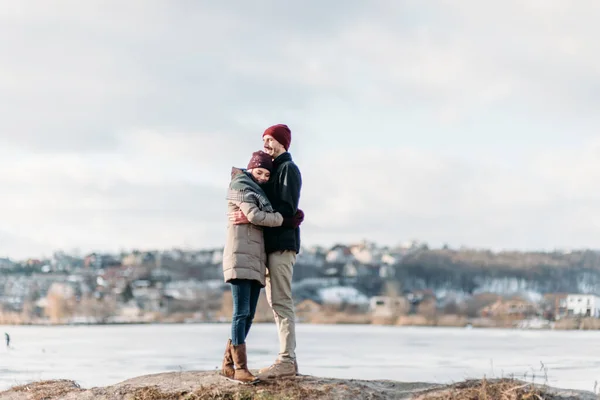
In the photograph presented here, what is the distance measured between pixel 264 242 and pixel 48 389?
8.91 ft

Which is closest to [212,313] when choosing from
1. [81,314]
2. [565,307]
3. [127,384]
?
[81,314]

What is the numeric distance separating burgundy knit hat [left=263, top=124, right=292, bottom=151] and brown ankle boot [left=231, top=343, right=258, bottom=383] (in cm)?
180

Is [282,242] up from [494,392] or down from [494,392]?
up

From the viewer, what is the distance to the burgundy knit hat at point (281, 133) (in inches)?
307

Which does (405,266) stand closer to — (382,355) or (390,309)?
(390,309)

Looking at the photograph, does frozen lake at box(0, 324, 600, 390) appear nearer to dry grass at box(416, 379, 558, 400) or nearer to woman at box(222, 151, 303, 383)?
dry grass at box(416, 379, 558, 400)

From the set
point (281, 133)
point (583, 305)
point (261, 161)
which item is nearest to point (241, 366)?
point (261, 161)

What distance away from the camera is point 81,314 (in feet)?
188

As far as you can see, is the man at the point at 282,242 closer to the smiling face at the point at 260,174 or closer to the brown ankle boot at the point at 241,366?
the smiling face at the point at 260,174

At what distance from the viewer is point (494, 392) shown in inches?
282

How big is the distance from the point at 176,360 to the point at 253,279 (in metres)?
12.7

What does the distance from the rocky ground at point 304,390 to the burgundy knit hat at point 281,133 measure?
2067mm

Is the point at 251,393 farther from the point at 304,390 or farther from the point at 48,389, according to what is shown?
the point at 48,389

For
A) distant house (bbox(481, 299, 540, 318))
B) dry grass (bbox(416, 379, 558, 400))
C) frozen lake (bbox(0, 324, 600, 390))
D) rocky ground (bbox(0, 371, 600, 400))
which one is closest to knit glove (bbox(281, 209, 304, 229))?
rocky ground (bbox(0, 371, 600, 400))
